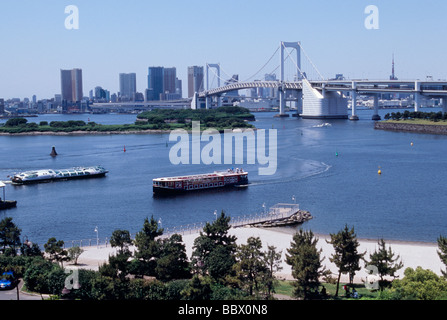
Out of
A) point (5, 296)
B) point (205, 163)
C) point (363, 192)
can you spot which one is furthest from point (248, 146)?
point (5, 296)

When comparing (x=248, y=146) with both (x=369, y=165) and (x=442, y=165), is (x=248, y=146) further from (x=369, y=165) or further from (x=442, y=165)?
(x=442, y=165)

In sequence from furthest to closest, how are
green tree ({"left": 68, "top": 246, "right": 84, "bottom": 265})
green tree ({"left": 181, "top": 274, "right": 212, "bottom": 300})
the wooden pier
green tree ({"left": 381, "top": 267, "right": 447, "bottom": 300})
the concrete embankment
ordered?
the concrete embankment
the wooden pier
green tree ({"left": 68, "top": 246, "right": 84, "bottom": 265})
green tree ({"left": 181, "top": 274, "right": 212, "bottom": 300})
green tree ({"left": 381, "top": 267, "right": 447, "bottom": 300})

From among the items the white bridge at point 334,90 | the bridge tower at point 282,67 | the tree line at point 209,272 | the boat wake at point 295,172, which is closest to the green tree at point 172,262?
the tree line at point 209,272

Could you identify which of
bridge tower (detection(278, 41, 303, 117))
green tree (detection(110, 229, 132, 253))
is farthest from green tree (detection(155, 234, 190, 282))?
bridge tower (detection(278, 41, 303, 117))

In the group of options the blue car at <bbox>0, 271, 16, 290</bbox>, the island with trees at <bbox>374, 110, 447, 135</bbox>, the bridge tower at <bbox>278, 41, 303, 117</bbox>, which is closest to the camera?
the blue car at <bbox>0, 271, 16, 290</bbox>

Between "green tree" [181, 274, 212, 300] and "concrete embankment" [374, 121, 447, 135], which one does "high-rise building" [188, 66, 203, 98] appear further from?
"green tree" [181, 274, 212, 300]

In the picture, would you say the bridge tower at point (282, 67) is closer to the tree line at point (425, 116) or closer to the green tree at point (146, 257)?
the tree line at point (425, 116)

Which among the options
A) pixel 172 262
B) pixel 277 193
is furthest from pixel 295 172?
pixel 172 262
